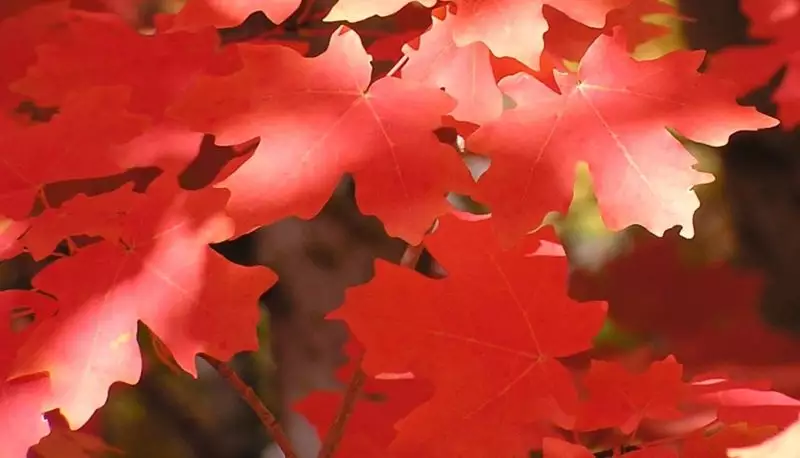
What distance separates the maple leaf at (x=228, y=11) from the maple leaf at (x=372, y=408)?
0.33 metres

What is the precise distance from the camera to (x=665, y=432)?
0.76 metres

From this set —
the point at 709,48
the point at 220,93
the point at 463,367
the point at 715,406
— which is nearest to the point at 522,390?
the point at 463,367

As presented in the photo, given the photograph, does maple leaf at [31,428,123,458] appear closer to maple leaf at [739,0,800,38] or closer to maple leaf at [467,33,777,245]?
maple leaf at [467,33,777,245]

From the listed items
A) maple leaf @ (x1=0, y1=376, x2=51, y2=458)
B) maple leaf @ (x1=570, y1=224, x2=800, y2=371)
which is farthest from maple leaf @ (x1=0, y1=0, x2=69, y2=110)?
maple leaf @ (x1=570, y1=224, x2=800, y2=371)

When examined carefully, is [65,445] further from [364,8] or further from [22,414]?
[364,8]

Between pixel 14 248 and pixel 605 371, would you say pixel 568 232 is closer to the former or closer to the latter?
pixel 605 371

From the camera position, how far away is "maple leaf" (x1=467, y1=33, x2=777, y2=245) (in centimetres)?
54

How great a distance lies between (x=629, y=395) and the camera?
0.67 m

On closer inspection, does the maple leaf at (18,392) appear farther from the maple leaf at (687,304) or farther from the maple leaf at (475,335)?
the maple leaf at (687,304)

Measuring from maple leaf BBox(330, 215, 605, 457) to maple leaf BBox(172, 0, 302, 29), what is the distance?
0.20 m

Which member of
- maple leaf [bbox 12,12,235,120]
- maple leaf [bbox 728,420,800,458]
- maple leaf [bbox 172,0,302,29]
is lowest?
maple leaf [bbox 728,420,800,458]

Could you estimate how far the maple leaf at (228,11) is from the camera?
0.61 metres

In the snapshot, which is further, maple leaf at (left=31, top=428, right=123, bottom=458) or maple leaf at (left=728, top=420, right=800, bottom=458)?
maple leaf at (left=31, top=428, right=123, bottom=458)

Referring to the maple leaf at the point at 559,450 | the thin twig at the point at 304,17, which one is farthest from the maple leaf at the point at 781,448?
the thin twig at the point at 304,17
